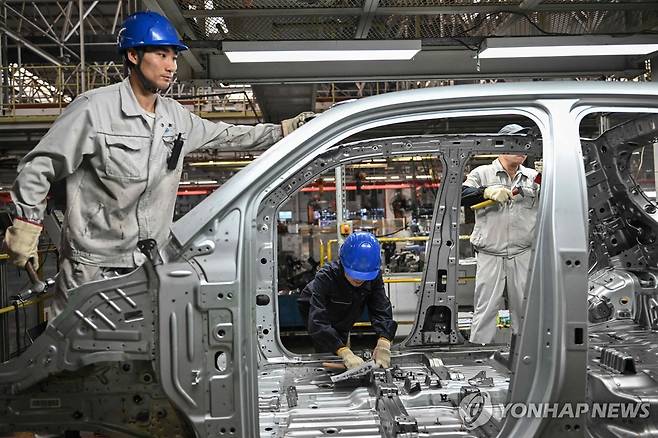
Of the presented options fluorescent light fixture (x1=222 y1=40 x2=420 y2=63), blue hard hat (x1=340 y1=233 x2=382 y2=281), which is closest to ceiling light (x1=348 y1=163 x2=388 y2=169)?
fluorescent light fixture (x1=222 y1=40 x2=420 y2=63)

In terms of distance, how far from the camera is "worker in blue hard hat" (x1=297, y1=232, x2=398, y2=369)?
144 inches

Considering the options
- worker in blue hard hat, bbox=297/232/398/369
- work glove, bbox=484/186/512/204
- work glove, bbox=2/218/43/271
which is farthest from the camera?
work glove, bbox=484/186/512/204

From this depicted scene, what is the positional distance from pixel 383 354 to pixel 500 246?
194 cm

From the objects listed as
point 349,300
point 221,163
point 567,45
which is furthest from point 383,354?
point 221,163

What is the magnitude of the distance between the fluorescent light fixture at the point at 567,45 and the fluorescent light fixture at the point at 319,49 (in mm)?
793

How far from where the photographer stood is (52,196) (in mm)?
2787

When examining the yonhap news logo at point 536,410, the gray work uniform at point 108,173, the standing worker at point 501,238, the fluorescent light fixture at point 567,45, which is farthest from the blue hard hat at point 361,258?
the fluorescent light fixture at point 567,45

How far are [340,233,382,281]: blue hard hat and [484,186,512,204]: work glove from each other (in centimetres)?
150

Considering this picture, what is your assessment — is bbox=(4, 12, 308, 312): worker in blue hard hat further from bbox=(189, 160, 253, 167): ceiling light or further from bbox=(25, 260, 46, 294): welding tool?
bbox=(189, 160, 253, 167): ceiling light

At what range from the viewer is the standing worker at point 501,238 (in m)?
4.97

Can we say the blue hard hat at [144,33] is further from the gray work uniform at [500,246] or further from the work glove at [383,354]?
the gray work uniform at [500,246]

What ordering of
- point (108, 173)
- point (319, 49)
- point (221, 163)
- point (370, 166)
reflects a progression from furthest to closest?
point (370, 166) < point (221, 163) < point (319, 49) < point (108, 173)

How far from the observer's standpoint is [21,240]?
91.6 inches

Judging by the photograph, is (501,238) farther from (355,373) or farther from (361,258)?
(355,373)
